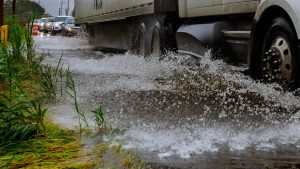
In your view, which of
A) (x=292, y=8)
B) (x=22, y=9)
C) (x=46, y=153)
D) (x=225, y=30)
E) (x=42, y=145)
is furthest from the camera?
(x=22, y=9)

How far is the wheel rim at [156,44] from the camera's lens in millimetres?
10258

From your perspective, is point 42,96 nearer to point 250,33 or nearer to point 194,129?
point 194,129

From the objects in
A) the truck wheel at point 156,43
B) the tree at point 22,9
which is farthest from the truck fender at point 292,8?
the truck wheel at point 156,43

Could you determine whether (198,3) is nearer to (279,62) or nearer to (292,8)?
(279,62)

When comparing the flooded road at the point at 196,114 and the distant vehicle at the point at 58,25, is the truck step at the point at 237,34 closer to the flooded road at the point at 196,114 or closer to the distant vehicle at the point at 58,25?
the flooded road at the point at 196,114

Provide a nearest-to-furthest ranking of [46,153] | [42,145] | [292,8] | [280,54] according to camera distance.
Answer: [46,153]
[42,145]
[292,8]
[280,54]

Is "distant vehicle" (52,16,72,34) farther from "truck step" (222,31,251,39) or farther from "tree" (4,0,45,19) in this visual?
"truck step" (222,31,251,39)

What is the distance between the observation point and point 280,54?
5.80m

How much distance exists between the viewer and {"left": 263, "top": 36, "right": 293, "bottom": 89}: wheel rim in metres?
5.70

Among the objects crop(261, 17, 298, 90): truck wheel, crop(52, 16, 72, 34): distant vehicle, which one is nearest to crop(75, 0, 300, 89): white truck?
crop(261, 17, 298, 90): truck wheel

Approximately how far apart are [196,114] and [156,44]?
5086mm

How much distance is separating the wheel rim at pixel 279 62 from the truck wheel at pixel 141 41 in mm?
5460

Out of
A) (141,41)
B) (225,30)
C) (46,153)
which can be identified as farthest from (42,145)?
(141,41)

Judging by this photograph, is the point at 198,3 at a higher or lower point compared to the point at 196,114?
higher
